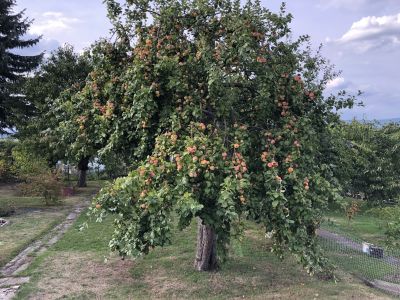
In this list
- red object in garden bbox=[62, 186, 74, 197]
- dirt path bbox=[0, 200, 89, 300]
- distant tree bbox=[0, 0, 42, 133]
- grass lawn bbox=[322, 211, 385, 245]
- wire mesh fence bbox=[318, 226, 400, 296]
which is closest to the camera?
dirt path bbox=[0, 200, 89, 300]

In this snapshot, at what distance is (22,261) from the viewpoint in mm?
10133

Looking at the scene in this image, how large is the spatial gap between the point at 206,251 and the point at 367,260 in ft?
16.8

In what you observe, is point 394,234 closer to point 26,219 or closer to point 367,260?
point 367,260

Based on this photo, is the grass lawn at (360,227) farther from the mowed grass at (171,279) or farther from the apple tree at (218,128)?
the apple tree at (218,128)

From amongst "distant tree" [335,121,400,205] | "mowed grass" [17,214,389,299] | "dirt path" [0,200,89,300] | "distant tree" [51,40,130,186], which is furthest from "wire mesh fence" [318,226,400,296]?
"distant tree" [335,121,400,205]

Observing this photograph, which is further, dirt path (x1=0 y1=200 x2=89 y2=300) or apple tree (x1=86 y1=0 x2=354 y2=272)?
dirt path (x1=0 y1=200 x2=89 y2=300)

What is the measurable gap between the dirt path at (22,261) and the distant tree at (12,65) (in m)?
12.7

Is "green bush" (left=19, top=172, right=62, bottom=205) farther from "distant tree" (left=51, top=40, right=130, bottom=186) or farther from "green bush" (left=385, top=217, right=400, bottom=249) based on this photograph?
"green bush" (left=385, top=217, right=400, bottom=249)

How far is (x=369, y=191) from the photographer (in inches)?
883

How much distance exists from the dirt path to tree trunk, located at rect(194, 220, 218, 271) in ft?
12.1

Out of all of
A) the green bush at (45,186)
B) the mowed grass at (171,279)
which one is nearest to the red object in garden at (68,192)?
the green bush at (45,186)

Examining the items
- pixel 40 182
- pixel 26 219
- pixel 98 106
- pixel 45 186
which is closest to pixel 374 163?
pixel 45 186

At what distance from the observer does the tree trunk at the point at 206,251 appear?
9.21 meters

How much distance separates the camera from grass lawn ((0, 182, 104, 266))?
11.5 m
